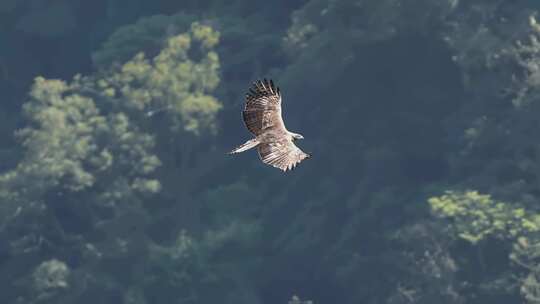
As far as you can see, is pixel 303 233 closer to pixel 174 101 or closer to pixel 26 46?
pixel 174 101

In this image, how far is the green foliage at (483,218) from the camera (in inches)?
2313

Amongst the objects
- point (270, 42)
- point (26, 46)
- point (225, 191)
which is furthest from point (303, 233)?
point (26, 46)

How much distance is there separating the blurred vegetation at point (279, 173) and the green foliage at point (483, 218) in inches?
21.5

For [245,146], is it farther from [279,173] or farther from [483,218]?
[279,173]

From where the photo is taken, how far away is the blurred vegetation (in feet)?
208

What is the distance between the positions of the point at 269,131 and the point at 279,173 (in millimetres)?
43672

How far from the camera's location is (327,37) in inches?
2594

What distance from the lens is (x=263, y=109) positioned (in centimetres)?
2512

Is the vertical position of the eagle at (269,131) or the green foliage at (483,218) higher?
the green foliage at (483,218)

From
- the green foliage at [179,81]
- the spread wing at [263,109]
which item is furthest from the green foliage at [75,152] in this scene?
the spread wing at [263,109]

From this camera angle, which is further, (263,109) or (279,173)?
(279,173)

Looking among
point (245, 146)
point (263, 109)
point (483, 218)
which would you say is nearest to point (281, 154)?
point (245, 146)

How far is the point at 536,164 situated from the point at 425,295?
687 centimetres

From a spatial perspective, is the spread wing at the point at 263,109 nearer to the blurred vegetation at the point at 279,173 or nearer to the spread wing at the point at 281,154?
the spread wing at the point at 281,154
